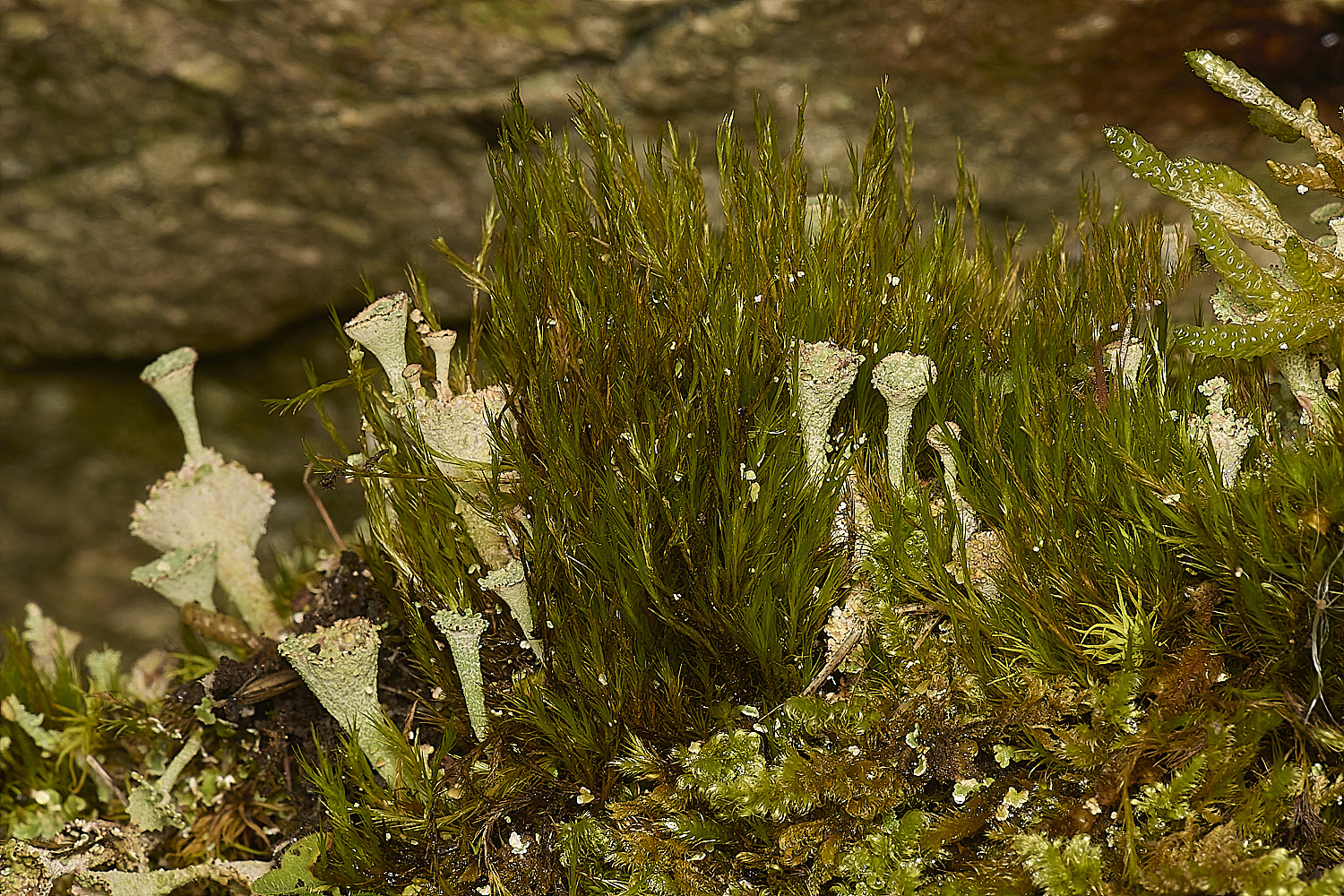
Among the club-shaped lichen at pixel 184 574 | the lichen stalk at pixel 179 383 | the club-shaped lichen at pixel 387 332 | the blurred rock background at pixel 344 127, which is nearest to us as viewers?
the club-shaped lichen at pixel 387 332

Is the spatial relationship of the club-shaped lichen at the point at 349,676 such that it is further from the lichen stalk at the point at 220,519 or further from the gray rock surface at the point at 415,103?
the gray rock surface at the point at 415,103

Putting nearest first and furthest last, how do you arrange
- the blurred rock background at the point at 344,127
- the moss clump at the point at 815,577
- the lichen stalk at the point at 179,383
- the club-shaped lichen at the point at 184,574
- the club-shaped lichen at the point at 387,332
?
1. the moss clump at the point at 815,577
2. the club-shaped lichen at the point at 387,332
3. the club-shaped lichen at the point at 184,574
4. the lichen stalk at the point at 179,383
5. the blurred rock background at the point at 344,127

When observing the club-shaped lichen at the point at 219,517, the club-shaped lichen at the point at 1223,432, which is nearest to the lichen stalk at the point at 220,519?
the club-shaped lichen at the point at 219,517

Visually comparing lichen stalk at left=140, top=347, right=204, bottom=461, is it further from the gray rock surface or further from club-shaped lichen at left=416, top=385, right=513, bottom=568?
the gray rock surface

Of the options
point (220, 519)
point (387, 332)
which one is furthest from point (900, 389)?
point (220, 519)

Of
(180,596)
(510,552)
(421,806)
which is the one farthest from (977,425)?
(180,596)

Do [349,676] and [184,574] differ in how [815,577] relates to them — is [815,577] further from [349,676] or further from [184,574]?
[184,574]

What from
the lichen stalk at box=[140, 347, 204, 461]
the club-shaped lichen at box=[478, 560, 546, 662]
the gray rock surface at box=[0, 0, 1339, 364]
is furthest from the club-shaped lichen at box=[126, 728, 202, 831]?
the gray rock surface at box=[0, 0, 1339, 364]

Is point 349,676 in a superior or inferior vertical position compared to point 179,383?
inferior
